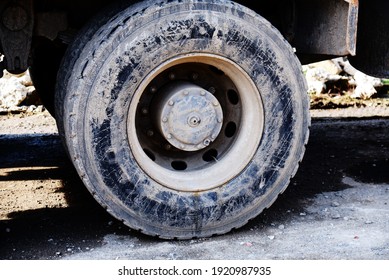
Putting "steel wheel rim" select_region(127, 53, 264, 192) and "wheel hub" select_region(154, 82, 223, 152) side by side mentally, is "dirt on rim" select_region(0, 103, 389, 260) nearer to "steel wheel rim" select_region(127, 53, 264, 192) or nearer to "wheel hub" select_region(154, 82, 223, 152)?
"steel wheel rim" select_region(127, 53, 264, 192)

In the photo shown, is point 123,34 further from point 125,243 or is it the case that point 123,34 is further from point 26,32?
point 125,243

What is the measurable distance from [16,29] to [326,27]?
1.83 meters

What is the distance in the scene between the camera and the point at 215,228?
14.3 feet

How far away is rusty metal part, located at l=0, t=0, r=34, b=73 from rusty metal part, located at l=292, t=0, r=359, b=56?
1674 mm

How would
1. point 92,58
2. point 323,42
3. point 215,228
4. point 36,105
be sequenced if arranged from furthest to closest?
point 36,105 < point 323,42 < point 215,228 < point 92,58

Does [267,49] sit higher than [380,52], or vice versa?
[267,49]

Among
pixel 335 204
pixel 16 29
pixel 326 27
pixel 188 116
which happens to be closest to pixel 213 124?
pixel 188 116

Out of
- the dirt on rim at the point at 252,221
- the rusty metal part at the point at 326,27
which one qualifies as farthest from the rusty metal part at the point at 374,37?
the dirt on rim at the point at 252,221

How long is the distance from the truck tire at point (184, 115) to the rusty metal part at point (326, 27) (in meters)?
0.39

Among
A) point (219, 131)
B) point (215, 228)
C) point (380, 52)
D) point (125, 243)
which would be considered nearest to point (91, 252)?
point (125, 243)

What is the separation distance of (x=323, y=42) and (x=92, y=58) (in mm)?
1511

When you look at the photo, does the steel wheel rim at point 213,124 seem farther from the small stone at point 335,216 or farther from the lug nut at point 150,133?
the small stone at point 335,216

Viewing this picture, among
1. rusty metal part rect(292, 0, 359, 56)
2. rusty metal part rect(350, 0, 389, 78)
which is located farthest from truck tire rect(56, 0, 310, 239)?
rusty metal part rect(350, 0, 389, 78)

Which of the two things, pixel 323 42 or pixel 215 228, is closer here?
pixel 215 228
